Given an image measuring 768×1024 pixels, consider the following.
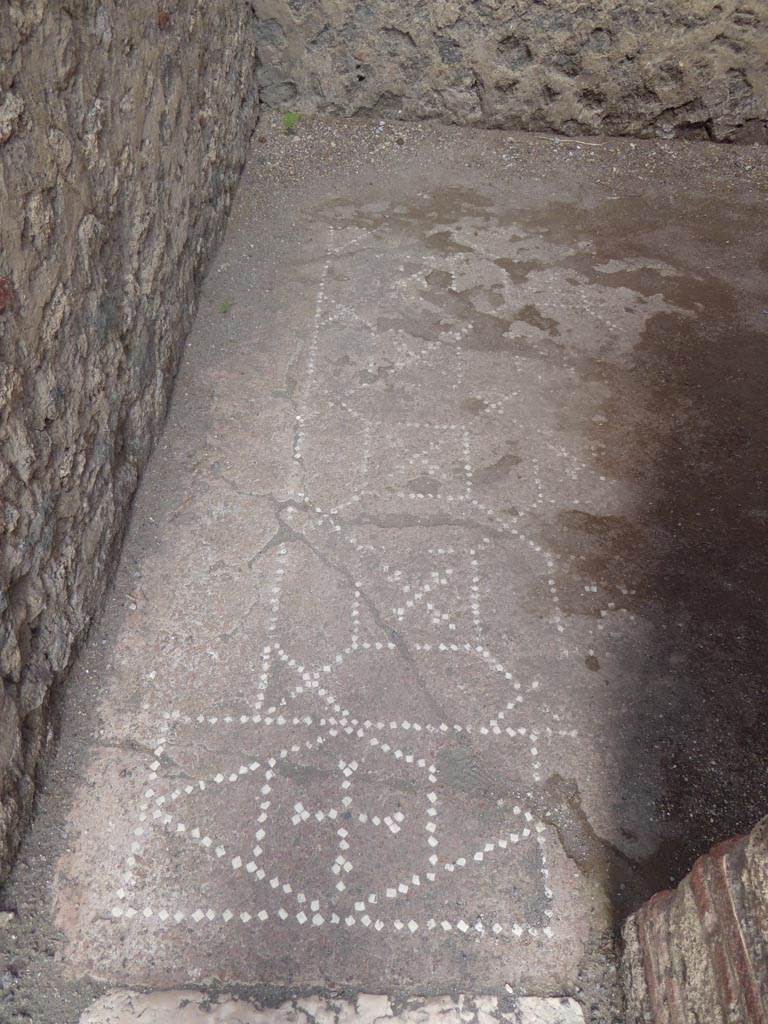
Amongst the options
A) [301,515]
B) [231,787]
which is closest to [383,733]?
[231,787]

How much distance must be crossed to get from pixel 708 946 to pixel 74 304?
73.3 inches

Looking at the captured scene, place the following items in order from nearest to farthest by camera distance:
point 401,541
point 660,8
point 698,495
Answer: point 401,541
point 698,495
point 660,8

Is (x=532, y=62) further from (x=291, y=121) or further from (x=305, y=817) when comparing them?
(x=305, y=817)

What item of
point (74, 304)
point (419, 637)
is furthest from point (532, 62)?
point (419, 637)

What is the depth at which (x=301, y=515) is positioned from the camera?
8.04ft

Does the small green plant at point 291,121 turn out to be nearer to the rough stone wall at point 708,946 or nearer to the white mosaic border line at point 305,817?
the white mosaic border line at point 305,817

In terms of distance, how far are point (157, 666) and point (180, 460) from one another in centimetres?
79

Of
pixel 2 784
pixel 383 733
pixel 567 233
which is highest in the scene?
pixel 567 233

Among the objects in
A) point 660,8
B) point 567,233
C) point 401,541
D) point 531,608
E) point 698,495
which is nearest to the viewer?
point 531,608

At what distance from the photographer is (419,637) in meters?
2.14

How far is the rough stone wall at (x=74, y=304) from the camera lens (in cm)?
162

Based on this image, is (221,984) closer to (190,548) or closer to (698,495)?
(190,548)

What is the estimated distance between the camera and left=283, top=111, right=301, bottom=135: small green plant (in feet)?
14.5

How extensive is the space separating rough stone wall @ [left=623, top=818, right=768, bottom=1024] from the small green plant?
13.8 ft
